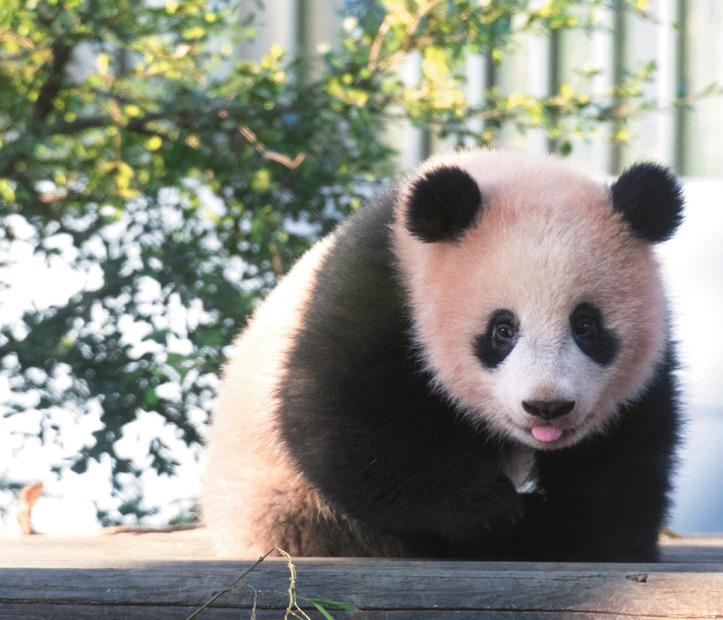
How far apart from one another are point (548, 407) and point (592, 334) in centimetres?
23

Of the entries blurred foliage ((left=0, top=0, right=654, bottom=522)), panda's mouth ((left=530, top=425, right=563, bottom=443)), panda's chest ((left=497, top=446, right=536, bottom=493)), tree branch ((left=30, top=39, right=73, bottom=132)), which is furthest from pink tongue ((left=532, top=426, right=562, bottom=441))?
tree branch ((left=30, top=39, right=73, bottom=132))

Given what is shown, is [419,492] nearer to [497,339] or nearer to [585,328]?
[497,339]

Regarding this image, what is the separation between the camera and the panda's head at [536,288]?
5.72ft

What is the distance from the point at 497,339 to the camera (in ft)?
5.95

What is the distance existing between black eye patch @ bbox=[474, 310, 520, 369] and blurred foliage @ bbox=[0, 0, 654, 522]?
1471mm

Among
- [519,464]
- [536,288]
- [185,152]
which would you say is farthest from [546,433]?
[185,152]

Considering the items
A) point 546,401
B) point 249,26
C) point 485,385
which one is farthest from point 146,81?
point 546,401

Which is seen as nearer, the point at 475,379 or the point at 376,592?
the point at 376,592

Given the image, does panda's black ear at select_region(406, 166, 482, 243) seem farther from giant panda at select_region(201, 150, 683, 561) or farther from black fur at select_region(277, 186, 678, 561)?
black fur at select_region(277, 186, 678, 561)

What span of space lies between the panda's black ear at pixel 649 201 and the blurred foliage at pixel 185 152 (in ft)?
4.92

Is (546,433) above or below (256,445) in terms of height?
above

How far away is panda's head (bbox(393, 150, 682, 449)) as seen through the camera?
5.72 ft

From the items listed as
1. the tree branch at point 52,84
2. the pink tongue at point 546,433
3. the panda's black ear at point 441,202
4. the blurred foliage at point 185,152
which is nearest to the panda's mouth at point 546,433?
the pink tongue at point 546,433

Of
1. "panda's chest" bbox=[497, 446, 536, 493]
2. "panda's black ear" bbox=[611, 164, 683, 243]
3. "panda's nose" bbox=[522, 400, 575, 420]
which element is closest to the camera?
"panda's nose" bbox=[522, 400, 575, 420]
